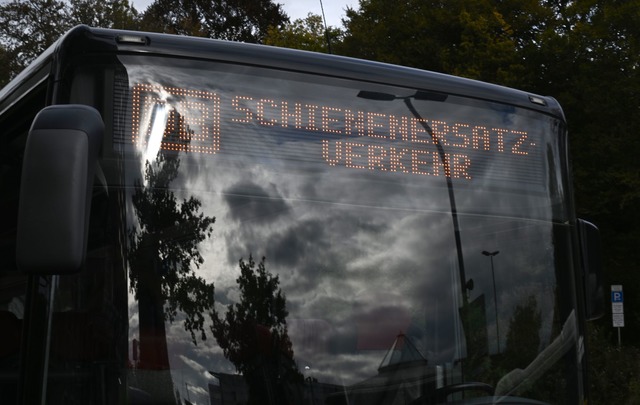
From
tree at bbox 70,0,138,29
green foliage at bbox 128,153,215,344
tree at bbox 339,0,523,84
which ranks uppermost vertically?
tree at bbox 70,0,138,29

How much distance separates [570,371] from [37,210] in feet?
7.54

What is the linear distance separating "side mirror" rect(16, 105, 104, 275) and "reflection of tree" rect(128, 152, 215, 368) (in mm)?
433

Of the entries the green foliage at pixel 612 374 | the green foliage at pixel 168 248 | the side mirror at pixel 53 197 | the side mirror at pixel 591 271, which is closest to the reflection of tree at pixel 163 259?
the green foliage at pixel 168 248

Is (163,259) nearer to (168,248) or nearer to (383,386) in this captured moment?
(168,248)

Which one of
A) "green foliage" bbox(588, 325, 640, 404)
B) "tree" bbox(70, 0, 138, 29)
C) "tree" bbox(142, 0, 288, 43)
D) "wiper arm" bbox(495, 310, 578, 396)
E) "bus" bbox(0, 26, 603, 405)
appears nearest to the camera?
"bus" bbox(0, 26, 603, 405)

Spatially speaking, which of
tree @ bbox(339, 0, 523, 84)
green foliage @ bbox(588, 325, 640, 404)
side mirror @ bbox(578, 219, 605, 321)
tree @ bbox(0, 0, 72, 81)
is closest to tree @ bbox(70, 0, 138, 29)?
tree @ bbox(0, 0, 72, 81)

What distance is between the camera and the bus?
3.65 metres

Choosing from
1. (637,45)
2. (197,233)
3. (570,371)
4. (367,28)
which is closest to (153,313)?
(197,233)

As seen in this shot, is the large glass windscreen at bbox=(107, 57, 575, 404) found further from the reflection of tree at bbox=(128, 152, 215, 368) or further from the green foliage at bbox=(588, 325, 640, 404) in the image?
the green foliage at bbox=(588, 325, 640, 404)

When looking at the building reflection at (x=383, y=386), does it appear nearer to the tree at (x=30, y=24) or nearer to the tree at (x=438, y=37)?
the tree at (x=438, y=37)

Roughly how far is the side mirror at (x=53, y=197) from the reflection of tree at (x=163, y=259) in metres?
0.43

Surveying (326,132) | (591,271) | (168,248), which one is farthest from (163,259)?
(591,271)

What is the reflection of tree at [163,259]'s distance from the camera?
3689mm

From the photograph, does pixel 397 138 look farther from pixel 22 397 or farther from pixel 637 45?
pixel 637 45
